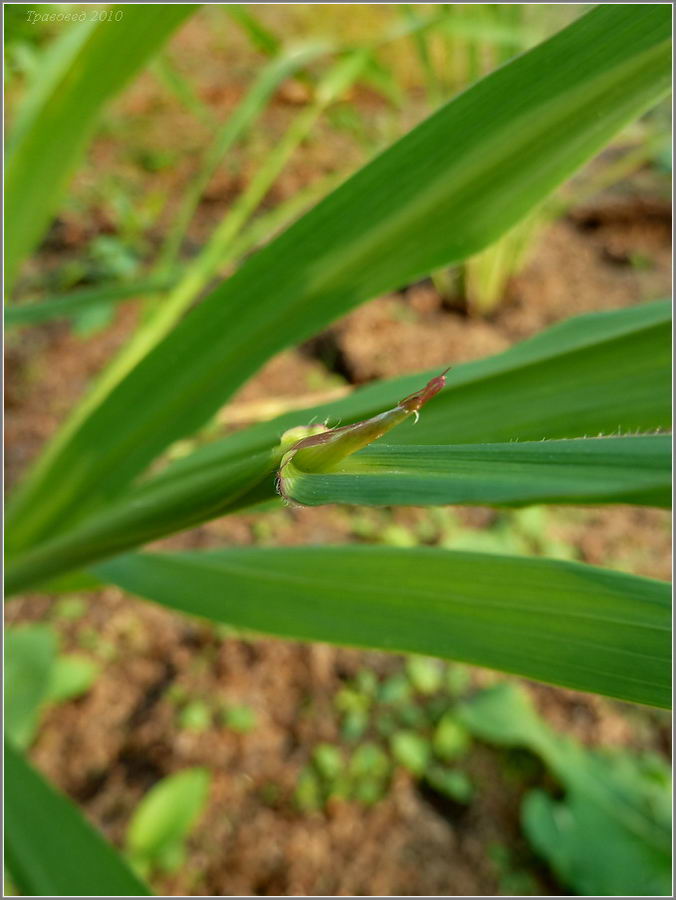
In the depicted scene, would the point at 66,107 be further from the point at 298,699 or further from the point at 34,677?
the point at 298,699

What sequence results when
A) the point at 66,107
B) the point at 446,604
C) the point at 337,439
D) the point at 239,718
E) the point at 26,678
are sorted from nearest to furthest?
the point at 337,439
the point at 446,604
the point at 66,107
the point at 26,678
the point at 239,718

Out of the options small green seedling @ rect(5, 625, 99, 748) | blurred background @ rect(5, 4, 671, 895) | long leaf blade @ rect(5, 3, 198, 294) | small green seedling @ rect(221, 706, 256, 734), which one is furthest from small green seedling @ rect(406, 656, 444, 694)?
long leaf blade @ rect(5, 3, 198, 294)

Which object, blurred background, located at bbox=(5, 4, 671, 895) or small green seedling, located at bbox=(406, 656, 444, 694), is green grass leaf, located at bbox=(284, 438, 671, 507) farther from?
small green seedling, located at bbox=(406, 656, 444, 694)

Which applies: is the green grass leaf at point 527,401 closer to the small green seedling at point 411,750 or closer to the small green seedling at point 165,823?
the small green seedling at point 165,823

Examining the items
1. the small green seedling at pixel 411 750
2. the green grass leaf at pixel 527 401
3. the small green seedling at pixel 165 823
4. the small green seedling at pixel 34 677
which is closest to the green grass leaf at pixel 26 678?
the small green seedling at pixel 34 677

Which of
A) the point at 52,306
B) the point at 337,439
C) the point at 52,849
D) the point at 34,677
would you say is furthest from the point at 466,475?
the point at 34,677
